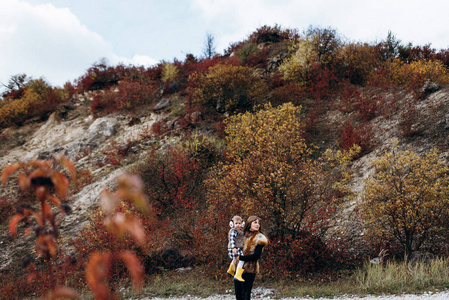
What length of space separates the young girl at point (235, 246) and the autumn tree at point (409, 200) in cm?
424

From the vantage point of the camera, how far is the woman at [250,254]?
477 cm

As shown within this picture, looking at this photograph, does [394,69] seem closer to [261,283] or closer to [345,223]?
[345,223]

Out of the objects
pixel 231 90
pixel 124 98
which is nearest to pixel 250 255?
pixel 231 90

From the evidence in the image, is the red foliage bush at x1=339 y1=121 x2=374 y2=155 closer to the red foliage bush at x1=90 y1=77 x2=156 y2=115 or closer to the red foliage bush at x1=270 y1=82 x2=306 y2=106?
the red foliage bush at x1=270 y1=82 x2=306 y2=106

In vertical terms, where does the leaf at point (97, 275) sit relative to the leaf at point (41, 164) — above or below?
below

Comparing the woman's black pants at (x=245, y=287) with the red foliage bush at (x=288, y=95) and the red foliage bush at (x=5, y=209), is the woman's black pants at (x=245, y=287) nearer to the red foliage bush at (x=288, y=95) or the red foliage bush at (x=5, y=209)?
the red foliage bush at (x=5, y=209)

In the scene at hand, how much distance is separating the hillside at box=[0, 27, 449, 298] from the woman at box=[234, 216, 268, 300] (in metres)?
3.84

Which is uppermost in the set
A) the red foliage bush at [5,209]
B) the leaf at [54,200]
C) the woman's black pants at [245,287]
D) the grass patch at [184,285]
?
the leaf at [54,200]

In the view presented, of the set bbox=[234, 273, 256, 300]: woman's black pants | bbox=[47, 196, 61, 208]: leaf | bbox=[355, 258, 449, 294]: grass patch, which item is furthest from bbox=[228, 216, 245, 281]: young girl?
bbox=[47, 196, 61, 208]: leaf

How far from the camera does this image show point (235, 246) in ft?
16.5

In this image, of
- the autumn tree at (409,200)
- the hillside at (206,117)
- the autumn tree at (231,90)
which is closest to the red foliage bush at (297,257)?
the hillside at (206,117)

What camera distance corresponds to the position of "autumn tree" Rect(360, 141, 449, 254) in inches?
266

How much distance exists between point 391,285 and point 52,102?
27518mm

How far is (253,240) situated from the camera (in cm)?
489
